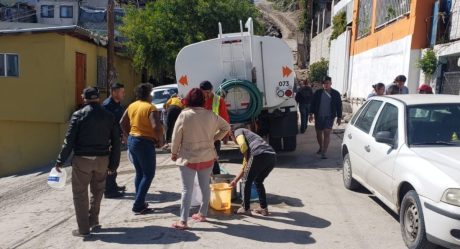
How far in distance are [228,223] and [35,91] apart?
11.7 m

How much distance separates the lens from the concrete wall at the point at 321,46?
31.0 m

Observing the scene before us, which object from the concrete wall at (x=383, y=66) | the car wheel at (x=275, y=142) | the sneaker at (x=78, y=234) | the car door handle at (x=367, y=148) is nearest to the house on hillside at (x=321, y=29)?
the concrete wall at (x=383, y=66)

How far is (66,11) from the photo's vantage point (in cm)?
3347

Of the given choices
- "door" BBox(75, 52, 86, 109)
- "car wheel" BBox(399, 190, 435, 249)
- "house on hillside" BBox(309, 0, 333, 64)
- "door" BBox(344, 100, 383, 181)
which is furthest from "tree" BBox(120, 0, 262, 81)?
"car wheel" BBox(399, 190, 435, 249)

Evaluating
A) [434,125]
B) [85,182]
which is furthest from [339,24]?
[85,182]

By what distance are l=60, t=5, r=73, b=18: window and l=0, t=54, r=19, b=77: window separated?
63.2 feet

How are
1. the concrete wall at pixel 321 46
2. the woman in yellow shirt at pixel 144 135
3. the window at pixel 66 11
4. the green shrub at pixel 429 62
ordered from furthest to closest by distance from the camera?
the window at pixel 66 11 < the concrete wall at pixel 321 46 < the green shrub at pixel 429 62 < the woman in yellow shirt at pixel 144 135

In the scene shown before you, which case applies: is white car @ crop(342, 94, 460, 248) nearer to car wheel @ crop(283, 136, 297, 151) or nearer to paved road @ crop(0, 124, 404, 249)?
paved road @ crop(0, 124, 404, 249)

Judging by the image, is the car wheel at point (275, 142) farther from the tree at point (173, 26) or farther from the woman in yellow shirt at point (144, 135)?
the tree at point (173, 26)

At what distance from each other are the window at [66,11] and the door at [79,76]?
17902 millimetres

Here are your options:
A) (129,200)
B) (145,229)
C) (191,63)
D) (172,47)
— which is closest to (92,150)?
(145,229)

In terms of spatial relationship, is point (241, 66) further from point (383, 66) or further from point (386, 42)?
point (386, 42)

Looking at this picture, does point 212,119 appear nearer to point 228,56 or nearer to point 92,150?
point 92,150

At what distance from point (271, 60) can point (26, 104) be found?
9742 mm
